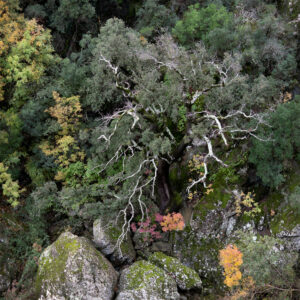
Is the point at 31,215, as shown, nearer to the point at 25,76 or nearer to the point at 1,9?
the point at 25,76

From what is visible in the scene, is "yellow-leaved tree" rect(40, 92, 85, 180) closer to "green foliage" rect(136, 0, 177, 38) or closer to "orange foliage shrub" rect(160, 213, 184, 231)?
"orange foliage shrub" rect(160, 213, 184, 231)

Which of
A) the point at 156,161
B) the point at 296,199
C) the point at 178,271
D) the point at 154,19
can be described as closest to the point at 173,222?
the point at 178,271

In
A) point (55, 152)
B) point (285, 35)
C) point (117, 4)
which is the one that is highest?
point (117, 4)

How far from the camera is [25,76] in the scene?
13.8m

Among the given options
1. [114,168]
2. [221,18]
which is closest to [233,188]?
[114,168]

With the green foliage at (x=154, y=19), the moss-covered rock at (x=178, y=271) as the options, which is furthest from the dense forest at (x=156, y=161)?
the green foliage at (x=154, y=19)

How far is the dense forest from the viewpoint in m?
10.2

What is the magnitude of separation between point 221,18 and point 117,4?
29.3 ft

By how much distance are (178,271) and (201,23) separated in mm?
13566

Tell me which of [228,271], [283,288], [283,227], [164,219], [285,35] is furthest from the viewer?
[285,35]

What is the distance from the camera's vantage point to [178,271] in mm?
10875

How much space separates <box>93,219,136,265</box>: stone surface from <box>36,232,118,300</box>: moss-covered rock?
0.96 meters

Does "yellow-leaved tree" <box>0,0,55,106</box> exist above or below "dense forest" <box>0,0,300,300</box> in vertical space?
above

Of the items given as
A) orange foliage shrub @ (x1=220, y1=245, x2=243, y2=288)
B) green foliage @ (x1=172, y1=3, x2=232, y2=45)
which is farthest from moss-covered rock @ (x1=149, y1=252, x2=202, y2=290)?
green foliage @ (x1=172, y1=3, x2=232, y2=45)
